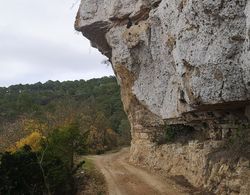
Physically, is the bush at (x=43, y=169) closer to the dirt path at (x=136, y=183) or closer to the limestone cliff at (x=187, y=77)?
the dirt path at (x=136, y=183)

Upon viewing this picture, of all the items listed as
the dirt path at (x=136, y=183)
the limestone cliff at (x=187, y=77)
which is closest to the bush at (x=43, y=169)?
the dirt path at (x=136, y=183)

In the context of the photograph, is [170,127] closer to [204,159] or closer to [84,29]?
[204,159]

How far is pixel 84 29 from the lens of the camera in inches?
1128

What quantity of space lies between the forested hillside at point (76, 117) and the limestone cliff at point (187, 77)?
3.90 m

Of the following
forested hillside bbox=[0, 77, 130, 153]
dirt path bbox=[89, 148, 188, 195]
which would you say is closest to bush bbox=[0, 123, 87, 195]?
dirt path bbox=[89, 148, 188, 195]

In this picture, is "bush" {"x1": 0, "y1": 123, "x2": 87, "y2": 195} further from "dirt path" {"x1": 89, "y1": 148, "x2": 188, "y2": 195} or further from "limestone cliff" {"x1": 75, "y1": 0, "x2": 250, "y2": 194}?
"limestone cliff" {"x1": 75, "y1": 0, "x2": 250, "y2": 194}

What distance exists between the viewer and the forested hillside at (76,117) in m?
37.1

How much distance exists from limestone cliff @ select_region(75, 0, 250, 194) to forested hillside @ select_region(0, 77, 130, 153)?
390 cm

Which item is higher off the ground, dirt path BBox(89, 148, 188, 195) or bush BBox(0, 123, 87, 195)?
bush BBox(0, 123, 87, 195)

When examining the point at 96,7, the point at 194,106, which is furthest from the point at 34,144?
the point at 194,106

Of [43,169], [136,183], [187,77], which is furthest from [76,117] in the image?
[187,77]

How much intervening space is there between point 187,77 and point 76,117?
85.4ft

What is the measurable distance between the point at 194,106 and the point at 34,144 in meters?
18.2

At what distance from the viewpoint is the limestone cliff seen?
12805mm
